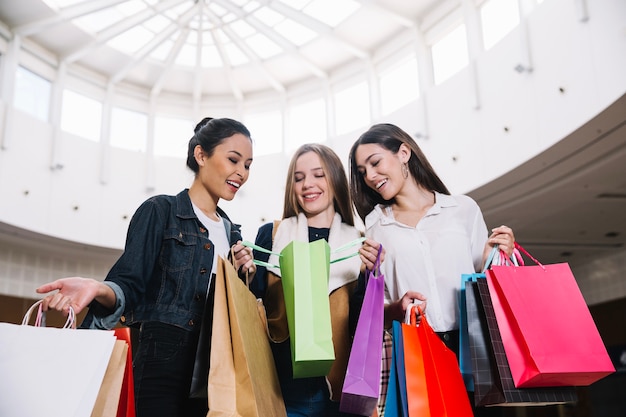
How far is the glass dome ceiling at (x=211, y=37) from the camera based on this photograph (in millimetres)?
10141

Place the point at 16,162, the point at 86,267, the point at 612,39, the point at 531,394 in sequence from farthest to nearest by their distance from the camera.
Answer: the point at 86,267, the point at 16,162, the point at 612,39, the point at 531,394

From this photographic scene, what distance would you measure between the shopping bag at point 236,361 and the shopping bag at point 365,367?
0.26 m

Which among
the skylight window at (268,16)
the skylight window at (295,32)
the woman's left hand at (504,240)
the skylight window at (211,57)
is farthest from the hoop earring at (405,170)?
the skylight window at (211,57)

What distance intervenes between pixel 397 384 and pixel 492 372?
326 millimetres

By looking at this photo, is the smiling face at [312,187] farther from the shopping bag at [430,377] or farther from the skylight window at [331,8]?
the skylight window at [331,8]

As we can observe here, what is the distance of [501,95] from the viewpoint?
8.38 metres

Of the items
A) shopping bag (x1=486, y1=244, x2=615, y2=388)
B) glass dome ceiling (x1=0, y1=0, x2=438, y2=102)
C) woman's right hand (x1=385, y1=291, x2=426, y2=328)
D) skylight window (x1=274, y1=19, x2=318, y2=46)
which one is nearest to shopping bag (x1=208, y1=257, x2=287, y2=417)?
woman's right hand (x1=385, y1=291, x2=426, y2=328)

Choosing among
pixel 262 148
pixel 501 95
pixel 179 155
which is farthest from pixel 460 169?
pixel 179 155

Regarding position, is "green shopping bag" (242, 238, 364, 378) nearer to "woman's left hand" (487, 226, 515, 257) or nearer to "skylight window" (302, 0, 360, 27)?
"woman's left hand" (487, 226, 515, 257)

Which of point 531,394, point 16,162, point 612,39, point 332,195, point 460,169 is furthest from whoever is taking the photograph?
point 16,162

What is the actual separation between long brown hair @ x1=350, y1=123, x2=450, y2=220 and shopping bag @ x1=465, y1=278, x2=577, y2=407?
718 mm

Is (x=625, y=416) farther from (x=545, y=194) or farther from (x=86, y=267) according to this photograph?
Answer: (x=86, y=267)

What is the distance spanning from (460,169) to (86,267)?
316 inches

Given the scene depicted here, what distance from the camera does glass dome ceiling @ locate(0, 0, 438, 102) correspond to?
10.1m
